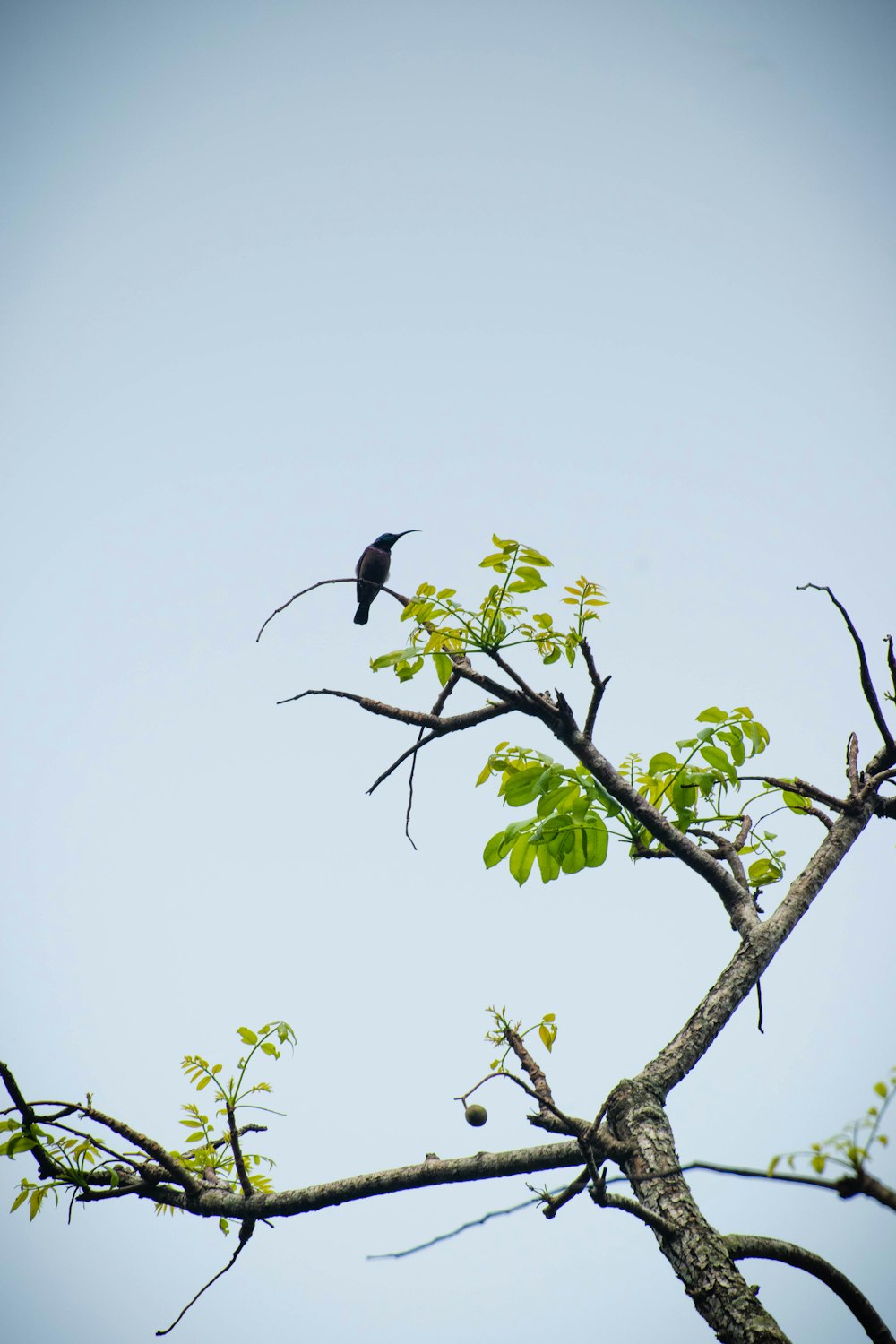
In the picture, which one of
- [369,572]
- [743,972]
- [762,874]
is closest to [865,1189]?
[743,972]

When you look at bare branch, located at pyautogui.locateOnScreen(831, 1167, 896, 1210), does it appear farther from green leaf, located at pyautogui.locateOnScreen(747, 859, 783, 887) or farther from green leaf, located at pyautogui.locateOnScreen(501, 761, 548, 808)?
green leaf, located at pyautogui.locateOnScreen(747, 859, 783, 887)

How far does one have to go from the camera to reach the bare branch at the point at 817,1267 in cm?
210

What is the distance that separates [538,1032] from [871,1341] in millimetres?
1193

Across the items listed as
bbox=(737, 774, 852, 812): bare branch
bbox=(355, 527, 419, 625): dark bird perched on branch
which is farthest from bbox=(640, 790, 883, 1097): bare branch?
bbox=(355, 527, 419, 625): dark bird perched on branch

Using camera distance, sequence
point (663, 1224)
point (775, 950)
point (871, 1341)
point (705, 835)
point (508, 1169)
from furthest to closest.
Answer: point (705, 835) → point (775, 950) → point (508, 1169) → point (871, 1341) → point (663, 1224)

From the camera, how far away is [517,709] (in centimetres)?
284

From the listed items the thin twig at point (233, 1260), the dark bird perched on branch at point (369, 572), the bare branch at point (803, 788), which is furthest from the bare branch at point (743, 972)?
the dark bird perched on branch at point (369, 572)

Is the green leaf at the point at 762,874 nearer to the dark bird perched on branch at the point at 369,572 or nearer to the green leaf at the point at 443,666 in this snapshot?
the green leaf at the point at 443,666

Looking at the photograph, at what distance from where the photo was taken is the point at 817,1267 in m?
2.25

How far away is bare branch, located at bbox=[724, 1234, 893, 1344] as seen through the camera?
6.88 feet

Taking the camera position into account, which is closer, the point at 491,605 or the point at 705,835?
the point at 491,605

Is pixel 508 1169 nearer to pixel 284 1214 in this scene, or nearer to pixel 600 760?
pixel 284 1214

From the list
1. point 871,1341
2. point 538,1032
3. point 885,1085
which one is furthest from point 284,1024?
point 885,1085

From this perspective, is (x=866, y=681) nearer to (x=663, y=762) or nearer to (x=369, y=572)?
(x=663, y=762)
